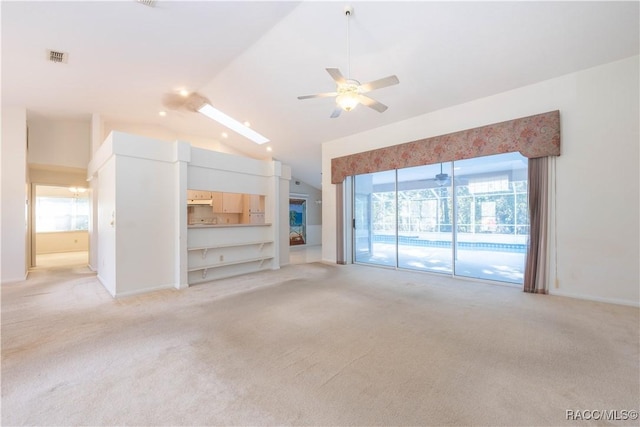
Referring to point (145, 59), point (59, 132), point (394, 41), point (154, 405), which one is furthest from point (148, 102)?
point (154, 405)

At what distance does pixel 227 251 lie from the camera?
5.38 meters

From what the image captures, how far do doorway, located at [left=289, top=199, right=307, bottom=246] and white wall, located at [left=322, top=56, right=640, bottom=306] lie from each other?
7.85 meters

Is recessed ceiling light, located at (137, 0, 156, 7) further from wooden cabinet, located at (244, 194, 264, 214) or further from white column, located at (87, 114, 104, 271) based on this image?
wooden cabinet, located at (244, 194, 264, 214)

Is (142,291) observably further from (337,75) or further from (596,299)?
(596,299)

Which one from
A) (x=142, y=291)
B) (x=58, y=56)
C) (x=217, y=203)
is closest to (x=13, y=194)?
(x=58, y=56)

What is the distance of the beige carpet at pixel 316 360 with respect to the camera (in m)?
1.64

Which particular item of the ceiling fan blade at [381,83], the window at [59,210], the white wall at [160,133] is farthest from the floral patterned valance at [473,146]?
the window at [59,210]

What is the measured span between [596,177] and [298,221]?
8701 mm

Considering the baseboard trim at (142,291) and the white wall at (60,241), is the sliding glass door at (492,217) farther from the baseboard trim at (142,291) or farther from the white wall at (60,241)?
the white wall at (60,241)

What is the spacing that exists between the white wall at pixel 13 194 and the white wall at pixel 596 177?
884cm

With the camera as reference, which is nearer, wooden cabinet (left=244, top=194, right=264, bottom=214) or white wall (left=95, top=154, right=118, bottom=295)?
white wall (left=95, top=154, right=118, bottom=295)

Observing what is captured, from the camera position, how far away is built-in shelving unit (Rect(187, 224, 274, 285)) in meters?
4.89

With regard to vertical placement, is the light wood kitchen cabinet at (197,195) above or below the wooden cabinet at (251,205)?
above

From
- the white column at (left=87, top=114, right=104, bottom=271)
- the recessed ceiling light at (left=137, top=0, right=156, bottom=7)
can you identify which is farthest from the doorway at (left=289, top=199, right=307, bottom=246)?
the recessed ceiling light at (left=137, top=0, right=156, bottom=7)
